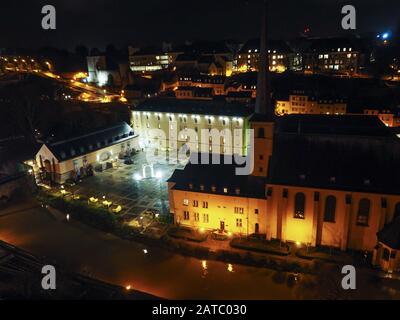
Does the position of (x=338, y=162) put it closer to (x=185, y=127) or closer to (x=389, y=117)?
(x=185, y=127)

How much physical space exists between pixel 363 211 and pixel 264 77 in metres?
17.9

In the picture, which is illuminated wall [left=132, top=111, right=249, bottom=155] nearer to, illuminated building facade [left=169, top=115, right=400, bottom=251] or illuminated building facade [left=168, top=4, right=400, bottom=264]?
illuminated building facade [left=168, top=4, right=400, bottom=264]

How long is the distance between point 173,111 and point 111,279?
143 feet

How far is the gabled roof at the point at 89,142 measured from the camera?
56.4 m

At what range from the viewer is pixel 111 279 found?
3269cm

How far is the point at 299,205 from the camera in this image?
120 ft

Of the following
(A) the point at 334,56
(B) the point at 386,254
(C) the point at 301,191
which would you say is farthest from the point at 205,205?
(A) the point at 334,56

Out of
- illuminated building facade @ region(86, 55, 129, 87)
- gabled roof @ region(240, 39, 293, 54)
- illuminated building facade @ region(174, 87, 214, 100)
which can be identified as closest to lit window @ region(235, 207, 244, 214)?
illuminated building facade @ region(174, 87, 214, 100)

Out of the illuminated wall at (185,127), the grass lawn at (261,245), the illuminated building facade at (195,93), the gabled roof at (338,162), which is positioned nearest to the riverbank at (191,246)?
the grass lawn at (261,245)

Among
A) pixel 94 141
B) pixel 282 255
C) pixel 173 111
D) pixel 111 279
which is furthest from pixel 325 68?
pixel 111 279

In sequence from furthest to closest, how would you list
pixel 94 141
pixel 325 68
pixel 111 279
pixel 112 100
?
pixel 325 68
pixel 112 100
pixel 94 141
pixel 111 279

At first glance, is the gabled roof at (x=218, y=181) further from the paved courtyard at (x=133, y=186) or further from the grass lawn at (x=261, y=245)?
the paved courtyard at (x=133, y=186)

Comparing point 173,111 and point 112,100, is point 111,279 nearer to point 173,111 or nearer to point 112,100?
point 173,111

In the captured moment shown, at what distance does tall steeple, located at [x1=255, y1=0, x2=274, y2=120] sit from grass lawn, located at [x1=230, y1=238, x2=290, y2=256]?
1429 cm
